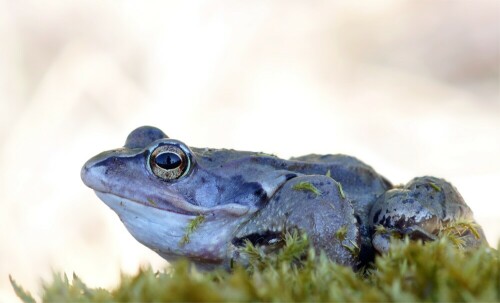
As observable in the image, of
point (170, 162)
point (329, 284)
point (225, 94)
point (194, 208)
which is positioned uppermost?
point (225, 94)

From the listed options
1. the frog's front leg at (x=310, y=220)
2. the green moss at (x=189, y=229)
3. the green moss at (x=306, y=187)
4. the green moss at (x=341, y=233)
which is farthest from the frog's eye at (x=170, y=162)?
the green moss at (x=341, y=233)

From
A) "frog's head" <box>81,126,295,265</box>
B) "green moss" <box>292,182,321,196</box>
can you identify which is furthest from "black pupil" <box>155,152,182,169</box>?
"green moss" <box>292,182,321,196</box>

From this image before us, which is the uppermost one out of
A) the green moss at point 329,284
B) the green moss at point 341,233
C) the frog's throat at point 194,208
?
the frog's throat at point 194,208

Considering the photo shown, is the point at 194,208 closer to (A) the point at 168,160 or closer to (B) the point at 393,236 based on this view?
(A) the point at 168,160

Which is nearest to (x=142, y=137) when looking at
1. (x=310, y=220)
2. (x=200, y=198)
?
(x=200, y=198)

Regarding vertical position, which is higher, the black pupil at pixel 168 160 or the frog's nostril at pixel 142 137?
the frog's nostril at pixel 142 137

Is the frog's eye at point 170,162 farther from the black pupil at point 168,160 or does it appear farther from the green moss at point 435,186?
the green moss at point 435,186

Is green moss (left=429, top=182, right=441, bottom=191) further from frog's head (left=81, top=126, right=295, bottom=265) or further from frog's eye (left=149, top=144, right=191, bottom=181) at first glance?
frog's eye (left=149, top=144, right=191, bottom=181)

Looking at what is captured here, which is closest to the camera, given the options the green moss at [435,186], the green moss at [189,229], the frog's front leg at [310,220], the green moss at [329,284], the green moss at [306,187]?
the green moss at [329,284]
